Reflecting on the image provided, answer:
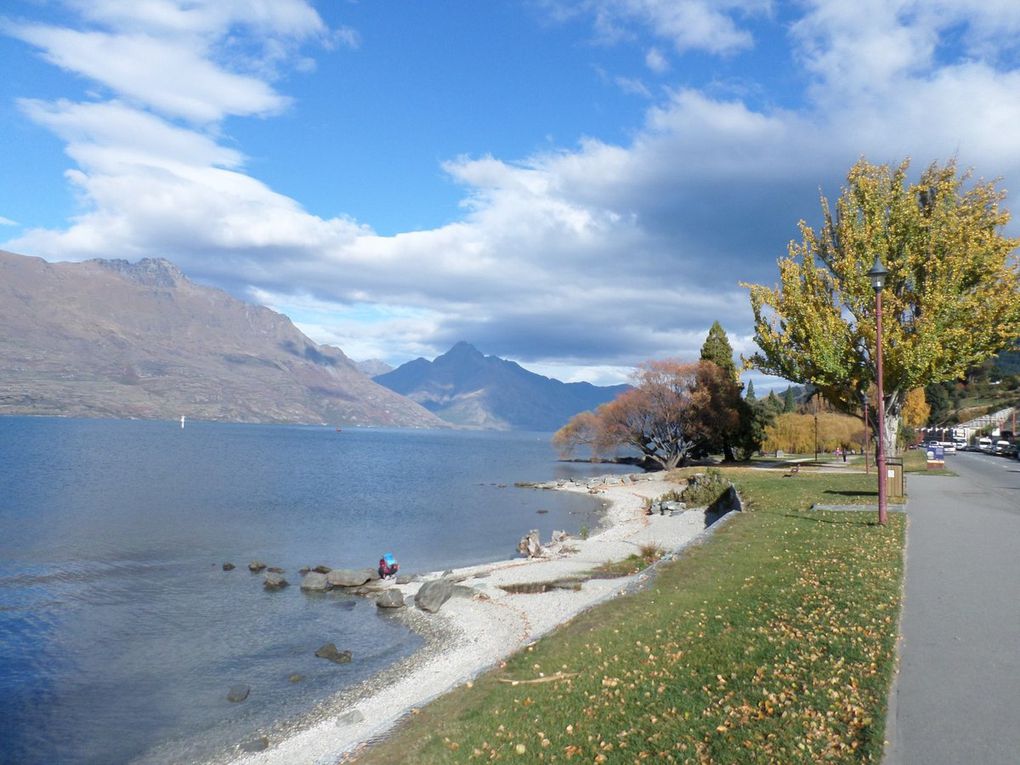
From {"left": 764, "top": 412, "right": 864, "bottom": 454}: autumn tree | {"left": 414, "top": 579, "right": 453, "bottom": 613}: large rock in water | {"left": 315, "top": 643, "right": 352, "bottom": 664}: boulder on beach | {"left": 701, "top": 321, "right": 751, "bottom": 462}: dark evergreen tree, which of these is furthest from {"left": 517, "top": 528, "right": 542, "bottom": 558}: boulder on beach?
{"left": 764, "top": 412, "right": 864, "bottom": 454}: autumn tree

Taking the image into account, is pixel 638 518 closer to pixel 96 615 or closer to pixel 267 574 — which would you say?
pixel 267 574

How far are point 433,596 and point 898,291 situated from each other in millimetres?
28879

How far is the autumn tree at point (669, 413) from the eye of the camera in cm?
6906

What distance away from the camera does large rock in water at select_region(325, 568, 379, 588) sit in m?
24.9

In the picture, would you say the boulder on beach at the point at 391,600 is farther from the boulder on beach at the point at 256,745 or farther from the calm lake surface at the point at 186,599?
the boulder on beach at the point at 256,745

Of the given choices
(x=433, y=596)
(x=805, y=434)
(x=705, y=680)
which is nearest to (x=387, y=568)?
(x=433, y=596)

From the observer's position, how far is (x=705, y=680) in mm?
8852

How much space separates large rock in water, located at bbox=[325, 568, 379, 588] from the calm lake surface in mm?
1066

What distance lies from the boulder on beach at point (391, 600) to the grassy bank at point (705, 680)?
9.67 metres

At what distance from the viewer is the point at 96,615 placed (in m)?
21.1

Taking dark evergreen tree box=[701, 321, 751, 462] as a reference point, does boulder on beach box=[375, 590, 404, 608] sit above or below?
below

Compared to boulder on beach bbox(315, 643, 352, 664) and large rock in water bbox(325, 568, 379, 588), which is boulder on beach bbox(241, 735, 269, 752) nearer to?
Result: boulder on beach bbox(315, 643, 352, 664)

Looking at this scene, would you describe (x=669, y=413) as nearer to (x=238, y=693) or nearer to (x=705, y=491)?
(x=705, y=491)

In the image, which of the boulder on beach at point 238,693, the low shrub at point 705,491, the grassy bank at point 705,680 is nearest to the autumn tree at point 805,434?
the low shrub at point 705,491
